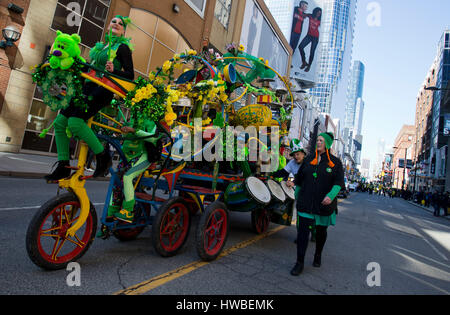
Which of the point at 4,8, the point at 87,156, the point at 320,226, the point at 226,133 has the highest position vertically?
the point at 4,8

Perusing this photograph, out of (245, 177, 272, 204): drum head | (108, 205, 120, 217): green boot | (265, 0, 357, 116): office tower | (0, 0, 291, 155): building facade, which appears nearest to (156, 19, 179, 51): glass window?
(0, 0, 291, 155): building facade

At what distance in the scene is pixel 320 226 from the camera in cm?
411

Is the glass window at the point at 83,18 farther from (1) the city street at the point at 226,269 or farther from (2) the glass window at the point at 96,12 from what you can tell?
(1) the city street at the point at 226,269

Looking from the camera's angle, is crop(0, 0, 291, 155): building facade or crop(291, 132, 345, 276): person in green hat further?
crop(0, 0, 291, 155): building facade

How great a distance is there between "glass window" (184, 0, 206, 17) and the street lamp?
37.6 ft

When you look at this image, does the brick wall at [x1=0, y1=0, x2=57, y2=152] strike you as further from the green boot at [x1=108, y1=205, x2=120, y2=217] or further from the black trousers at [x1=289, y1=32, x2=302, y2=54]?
the black trousers at [x1=289, y1=32, x2=302, y2=54]

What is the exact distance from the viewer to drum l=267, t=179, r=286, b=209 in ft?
15.3

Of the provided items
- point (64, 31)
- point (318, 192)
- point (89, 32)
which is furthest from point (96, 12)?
point (318, 192)

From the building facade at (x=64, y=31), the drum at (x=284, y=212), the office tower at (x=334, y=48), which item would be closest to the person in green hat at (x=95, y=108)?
the drum at (x=284, y=212)

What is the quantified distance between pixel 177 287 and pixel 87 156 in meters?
1.85
